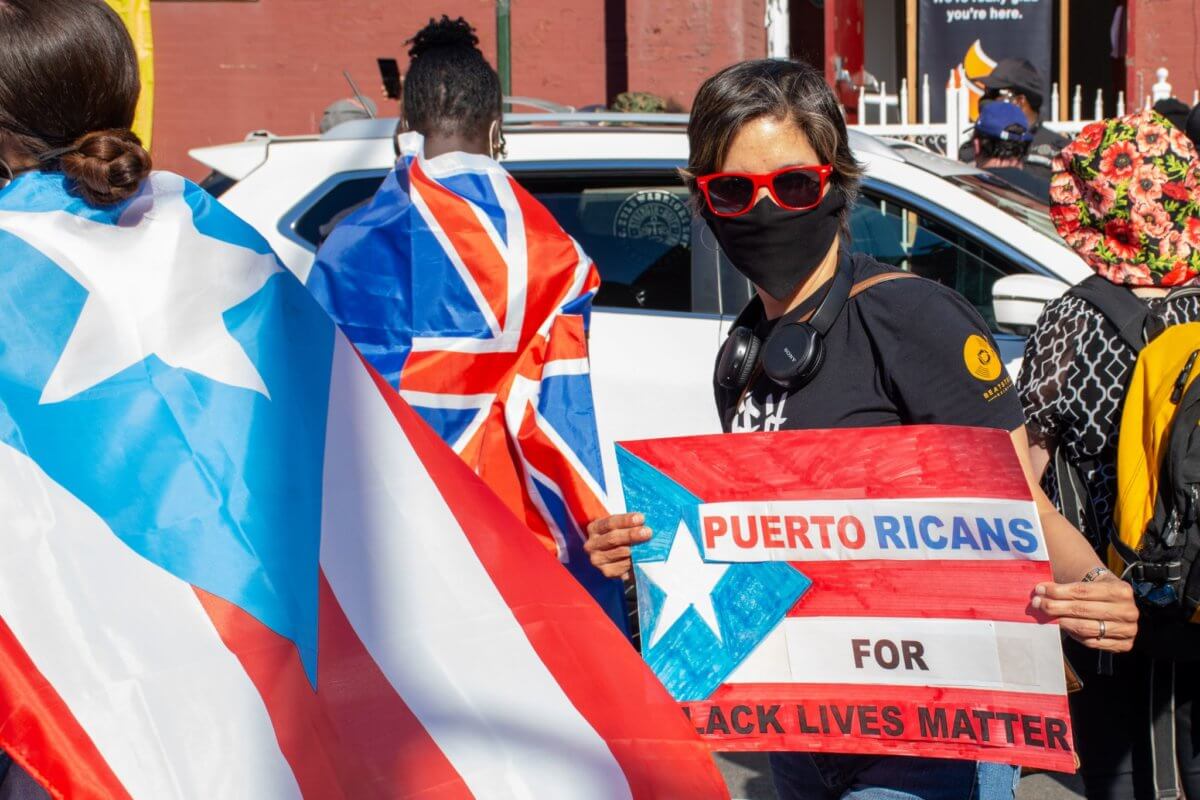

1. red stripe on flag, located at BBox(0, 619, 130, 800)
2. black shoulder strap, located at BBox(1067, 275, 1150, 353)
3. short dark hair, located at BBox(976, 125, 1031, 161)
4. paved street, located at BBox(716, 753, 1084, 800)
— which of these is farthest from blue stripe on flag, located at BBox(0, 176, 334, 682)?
short dark hair, located at BBox(976, 125, 1031, 161)

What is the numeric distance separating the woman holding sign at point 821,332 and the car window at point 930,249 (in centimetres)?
256

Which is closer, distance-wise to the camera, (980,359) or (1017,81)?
(980,359)

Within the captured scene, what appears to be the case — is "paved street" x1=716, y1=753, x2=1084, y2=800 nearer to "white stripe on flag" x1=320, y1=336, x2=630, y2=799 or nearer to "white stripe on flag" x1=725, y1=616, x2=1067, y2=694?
"white stripe on flag" x1=725, y1=616, x2=1067, y2=694

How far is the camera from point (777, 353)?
2.41 m

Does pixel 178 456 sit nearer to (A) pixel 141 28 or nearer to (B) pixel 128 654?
(B) pixel 128 654

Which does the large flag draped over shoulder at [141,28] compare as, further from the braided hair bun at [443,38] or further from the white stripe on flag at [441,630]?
the white stripe on flag at [441,630]

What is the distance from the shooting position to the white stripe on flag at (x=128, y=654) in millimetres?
1884

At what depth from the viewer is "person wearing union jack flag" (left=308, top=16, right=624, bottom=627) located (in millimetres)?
3318

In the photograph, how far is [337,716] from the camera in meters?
2.05

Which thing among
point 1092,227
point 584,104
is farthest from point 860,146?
point 584,104

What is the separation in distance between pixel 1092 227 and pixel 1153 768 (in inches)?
48.6

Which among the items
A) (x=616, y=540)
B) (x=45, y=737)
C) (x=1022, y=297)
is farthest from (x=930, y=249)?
(x=45, y=737)

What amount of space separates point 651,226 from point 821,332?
2.89m

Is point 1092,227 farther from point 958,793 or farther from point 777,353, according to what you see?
point 958,793
